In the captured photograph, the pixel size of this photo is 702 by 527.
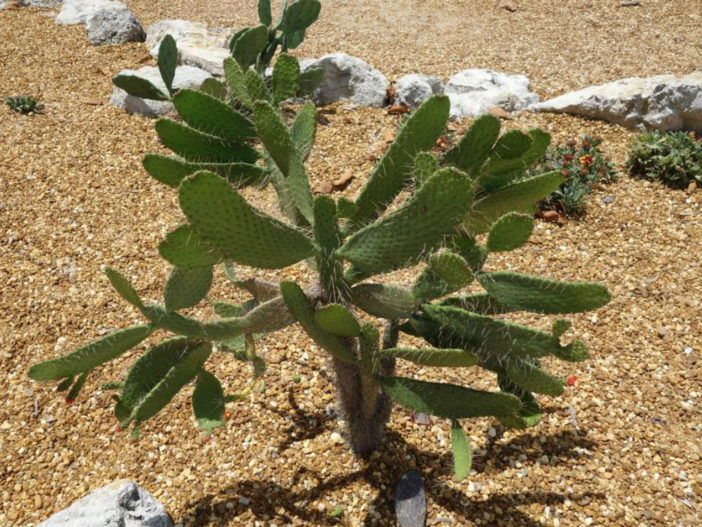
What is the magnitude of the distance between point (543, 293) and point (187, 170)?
934 millimetres

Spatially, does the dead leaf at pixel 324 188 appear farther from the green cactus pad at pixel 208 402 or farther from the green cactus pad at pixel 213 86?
the green cactus pad at pixel 208 402

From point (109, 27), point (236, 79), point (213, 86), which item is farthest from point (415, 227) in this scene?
point (109, 27)

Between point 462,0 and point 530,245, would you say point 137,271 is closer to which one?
point 530,245

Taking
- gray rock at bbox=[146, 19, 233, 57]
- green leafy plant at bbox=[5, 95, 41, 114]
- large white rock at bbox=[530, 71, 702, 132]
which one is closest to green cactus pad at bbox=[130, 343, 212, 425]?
large white rock at bbox=[530, 71, 702, 132]

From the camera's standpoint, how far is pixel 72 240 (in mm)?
3146

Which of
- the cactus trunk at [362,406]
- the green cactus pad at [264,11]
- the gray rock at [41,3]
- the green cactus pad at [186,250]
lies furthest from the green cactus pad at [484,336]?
the gray rock at [41,3]

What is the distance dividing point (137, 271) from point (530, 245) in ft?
7.00

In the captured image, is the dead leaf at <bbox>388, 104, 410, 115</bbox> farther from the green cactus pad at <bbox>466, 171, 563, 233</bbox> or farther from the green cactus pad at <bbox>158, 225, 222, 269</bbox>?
the green cactus pad at <bbox>158, 225, 222, 269</bbox>

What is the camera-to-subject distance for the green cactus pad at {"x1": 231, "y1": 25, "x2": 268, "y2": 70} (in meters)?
2.79

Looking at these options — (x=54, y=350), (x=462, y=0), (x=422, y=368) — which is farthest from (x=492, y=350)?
(x=462, y=0)

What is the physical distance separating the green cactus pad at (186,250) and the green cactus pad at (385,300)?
1.42 feet

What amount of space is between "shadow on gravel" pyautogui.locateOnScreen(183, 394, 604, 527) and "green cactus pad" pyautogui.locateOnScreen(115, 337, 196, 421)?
55 centimetres

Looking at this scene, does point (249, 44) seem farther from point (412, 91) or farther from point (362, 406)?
point (362, 406)

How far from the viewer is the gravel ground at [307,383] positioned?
1884 millimetres
